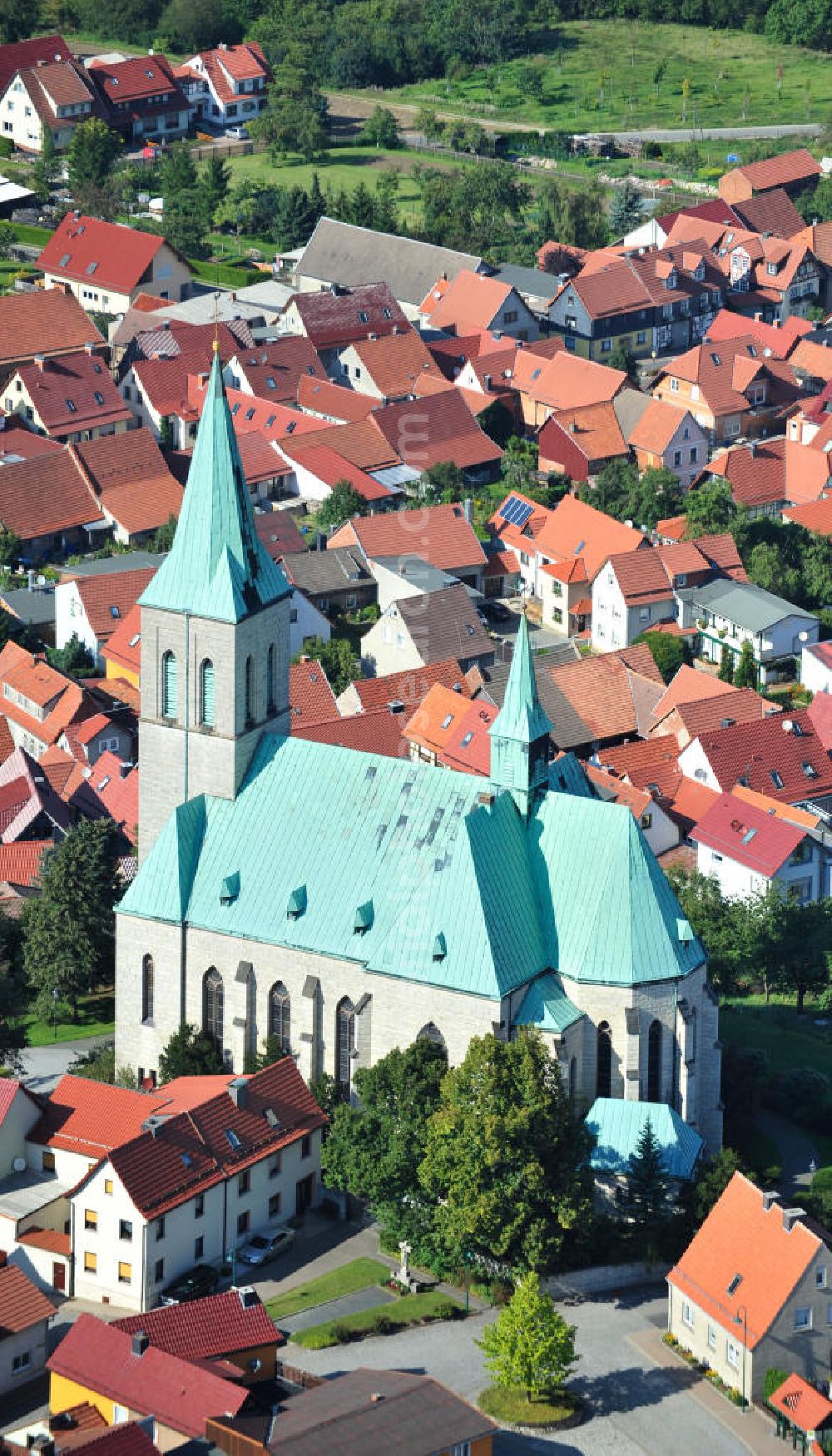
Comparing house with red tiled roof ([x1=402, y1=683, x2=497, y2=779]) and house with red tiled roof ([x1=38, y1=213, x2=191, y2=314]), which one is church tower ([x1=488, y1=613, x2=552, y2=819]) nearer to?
house with red tiled roof ([x1=402, y1=683, x2=497, y2=779])

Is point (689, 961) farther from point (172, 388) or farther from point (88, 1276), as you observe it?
point (172, 388)

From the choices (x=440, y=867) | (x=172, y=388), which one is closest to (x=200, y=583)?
(x=440, y=867)

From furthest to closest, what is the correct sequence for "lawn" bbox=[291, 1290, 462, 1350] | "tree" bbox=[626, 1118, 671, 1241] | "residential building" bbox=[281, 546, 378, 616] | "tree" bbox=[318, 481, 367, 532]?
"tree" bbox=[318, 481, 367, 532] → "residential building" bbox=[281, 546, 378, 616] → "tree" bbox=[626, 1118, 671, 1241] → "lawn" bbox=[291, 1290, 462, 1350]

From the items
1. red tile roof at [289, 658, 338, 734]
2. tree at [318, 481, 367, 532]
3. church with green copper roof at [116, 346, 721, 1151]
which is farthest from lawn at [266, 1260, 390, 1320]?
tree at [318, 481, 367, 532]

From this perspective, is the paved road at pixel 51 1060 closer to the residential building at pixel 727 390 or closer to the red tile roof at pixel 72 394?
the red tile roof at pixel 72 394

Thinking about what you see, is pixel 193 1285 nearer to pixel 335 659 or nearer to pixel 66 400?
pixel 335 659
